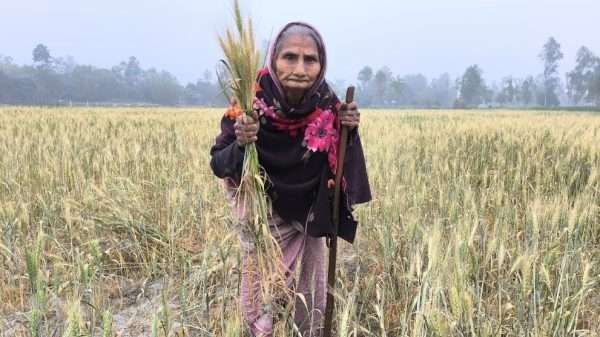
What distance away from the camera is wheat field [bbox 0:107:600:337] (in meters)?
1.44

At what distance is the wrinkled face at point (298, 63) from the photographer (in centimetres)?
150

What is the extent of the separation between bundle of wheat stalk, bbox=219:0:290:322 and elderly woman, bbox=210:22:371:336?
0.07 meters

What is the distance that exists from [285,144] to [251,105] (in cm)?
29

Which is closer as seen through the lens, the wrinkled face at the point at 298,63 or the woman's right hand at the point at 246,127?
the woman's right hand at the point at 246,127

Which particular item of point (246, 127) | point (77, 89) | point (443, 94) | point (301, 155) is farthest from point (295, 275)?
point (443, 94)

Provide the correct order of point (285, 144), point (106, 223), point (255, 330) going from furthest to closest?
point (106, 223), point (255, 330), point (285, 144)

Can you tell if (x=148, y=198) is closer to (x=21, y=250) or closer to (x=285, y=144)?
(x=21, y=250)

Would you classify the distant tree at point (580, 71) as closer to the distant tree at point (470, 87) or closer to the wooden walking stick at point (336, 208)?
the distant tree at point (470, 87)

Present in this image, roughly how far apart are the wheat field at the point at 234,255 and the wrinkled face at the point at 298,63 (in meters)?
0.53

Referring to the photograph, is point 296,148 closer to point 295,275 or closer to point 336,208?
point 336,208

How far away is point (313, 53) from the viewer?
4.99 ft

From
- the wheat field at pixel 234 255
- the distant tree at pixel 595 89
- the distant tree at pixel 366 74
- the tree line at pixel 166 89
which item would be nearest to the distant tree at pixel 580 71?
the tree line at pixel 166 89

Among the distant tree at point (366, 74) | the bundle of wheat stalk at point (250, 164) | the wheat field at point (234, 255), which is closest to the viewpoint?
the bundle of wheat stalk at point (250, 164)

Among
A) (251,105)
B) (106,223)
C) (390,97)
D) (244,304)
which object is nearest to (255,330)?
(244,304)
